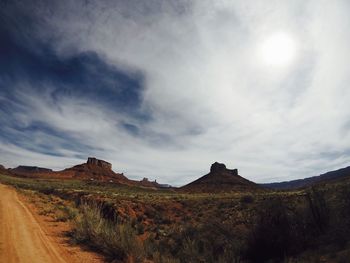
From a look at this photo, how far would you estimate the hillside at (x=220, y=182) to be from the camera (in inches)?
3086

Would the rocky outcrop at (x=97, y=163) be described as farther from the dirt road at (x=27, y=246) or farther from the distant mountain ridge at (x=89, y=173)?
the dirt road at (x=27, y=246)

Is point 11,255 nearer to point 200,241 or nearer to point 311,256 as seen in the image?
point 200,241

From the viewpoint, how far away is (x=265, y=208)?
10227 mm

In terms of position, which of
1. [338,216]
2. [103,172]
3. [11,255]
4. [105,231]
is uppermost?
[103,172]

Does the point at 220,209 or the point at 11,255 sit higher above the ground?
the point at 220,209

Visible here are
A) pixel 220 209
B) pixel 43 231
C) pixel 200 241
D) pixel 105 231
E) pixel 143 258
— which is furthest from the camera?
pixel 220 209

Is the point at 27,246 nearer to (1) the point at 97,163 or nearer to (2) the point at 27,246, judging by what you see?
(2) the point at 27,246

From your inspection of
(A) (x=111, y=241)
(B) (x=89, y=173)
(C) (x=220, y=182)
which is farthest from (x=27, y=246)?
(B) (x=89, y=173)

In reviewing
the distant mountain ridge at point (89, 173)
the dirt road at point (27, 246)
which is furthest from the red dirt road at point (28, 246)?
the distant mountain ridge at point (89, 173)

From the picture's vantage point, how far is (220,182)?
3497 inches

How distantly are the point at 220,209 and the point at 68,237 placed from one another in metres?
17.4

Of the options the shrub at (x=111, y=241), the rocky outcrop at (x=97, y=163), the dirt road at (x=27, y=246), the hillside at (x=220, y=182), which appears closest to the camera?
the dirt road at (x=27, y=246)

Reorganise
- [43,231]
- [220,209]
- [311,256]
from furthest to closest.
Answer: [220,209]
[43,231]
[311,256]

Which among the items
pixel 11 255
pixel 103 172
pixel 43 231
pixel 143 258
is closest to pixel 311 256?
pixel 143 258
